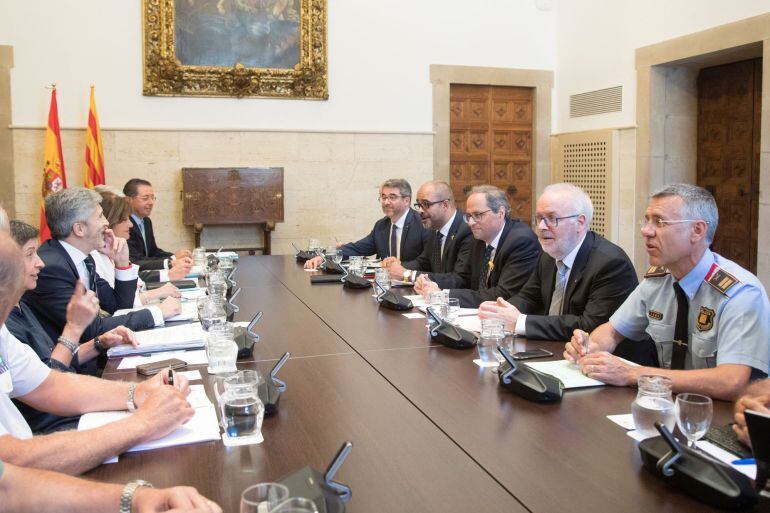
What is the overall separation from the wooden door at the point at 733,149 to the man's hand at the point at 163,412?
6371 millimetres

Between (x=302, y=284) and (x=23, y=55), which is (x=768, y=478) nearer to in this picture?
(x=302, y=284)

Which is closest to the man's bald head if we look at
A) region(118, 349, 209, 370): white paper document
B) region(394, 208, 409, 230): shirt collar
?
region(118, 349, 209, 370): white paper document

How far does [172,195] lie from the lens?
8406mm

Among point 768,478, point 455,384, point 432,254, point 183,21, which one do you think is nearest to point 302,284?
point 432,254

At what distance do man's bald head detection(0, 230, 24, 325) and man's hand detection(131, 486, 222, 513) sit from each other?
474mm

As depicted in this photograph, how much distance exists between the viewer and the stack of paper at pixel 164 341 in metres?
2.79

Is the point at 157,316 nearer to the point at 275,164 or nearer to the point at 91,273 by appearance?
the point at 91,273

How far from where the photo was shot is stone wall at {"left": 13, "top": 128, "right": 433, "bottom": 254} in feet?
26.4

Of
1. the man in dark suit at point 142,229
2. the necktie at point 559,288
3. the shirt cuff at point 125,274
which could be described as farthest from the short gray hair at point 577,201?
the man in dark suit at point 142,229

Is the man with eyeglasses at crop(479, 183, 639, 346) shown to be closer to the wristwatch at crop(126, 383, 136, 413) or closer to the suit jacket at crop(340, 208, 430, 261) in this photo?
the wristwatch at crop(126, 383, 136, 413)

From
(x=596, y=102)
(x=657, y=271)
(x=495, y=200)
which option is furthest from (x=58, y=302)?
(x=596, y=102)

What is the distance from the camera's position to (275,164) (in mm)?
8664

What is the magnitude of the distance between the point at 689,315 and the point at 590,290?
0.72 metres

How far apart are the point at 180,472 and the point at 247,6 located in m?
7.54
